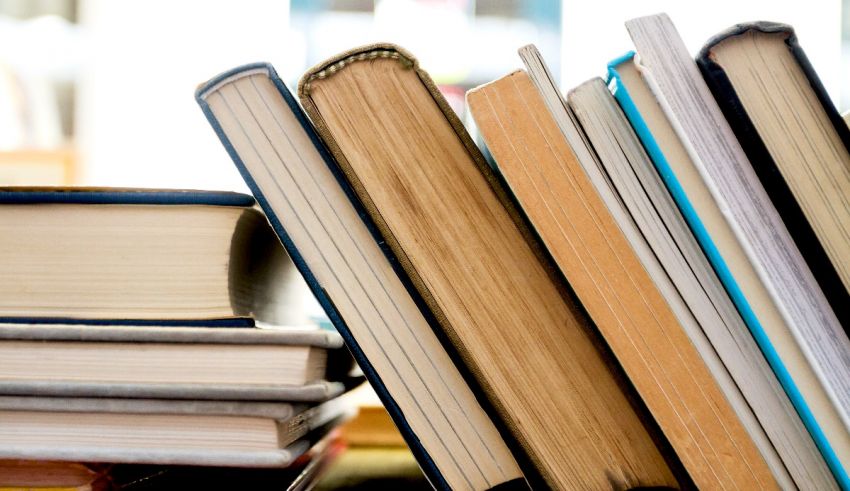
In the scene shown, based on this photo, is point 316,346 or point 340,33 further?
point 340,33

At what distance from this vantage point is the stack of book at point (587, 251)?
35cm

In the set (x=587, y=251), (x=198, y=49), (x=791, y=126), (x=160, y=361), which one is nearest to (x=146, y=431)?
(x=160, y=361)

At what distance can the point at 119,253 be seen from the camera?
412mm

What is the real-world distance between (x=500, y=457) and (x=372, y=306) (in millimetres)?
113

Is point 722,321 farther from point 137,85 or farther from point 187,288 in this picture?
point 137,85

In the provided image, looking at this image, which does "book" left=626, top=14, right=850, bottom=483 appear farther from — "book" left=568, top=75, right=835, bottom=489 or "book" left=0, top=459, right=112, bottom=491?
"book" left=0, top=459, right=112, bottom=491

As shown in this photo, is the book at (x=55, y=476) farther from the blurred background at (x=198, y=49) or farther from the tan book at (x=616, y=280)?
the blurred background at (x=198, y=49)

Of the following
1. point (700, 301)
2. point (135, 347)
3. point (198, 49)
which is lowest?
point (700, 301)

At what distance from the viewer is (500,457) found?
1.29ft

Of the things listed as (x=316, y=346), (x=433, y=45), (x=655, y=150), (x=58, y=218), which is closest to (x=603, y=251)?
(x=655, y=150)

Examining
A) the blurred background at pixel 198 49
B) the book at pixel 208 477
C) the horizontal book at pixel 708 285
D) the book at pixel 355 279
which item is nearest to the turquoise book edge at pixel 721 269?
the horizontal book at pixel 708 285

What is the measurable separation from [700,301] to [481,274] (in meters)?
0.12

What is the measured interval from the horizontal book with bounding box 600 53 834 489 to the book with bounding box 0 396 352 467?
0.23 metres

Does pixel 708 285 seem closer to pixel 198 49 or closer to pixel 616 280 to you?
pixel 616 280
